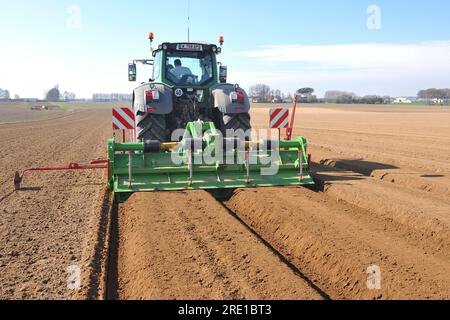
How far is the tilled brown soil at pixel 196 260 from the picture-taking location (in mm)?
3641

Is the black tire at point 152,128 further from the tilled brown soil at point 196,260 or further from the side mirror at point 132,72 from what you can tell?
the tilled brown soil at point 196,260

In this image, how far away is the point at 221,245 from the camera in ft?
15.5

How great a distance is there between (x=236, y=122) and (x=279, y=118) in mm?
1103

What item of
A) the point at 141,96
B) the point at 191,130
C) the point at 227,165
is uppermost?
the point at 141,96

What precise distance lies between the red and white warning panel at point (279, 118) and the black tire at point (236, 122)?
2.46ft

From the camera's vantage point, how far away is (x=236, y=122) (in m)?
8.02

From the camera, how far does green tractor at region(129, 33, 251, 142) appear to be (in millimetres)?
7824

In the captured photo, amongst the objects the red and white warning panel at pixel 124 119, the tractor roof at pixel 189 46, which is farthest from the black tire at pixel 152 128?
the tractor roof at pixel 189 46

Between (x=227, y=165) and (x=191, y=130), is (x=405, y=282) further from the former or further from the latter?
(x=191, y=130)

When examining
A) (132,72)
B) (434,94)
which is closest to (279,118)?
(132,72)

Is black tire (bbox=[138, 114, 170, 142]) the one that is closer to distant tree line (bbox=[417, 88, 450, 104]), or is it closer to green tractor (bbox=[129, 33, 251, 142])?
green tractor (bbox=[129, 33, 251, 142])
